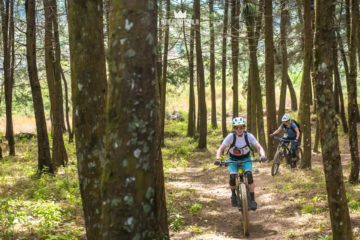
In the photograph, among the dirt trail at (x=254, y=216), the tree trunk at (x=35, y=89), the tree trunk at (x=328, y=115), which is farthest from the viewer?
the tree trunk at (x=35, y=89)

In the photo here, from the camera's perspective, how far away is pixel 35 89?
1552 centimetres

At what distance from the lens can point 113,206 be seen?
371 cm

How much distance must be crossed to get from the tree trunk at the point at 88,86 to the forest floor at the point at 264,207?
4414mm

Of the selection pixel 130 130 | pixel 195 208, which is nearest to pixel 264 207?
pixel 195 208

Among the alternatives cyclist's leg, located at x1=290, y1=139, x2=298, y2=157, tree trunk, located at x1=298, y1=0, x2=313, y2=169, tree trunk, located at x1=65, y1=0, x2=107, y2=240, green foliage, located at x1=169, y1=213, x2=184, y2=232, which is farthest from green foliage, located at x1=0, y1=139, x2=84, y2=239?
tree trunk, located at x1=298, y1=0, x2=313, y2=169

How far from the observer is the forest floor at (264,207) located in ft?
30.6

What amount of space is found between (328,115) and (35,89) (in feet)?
38.1

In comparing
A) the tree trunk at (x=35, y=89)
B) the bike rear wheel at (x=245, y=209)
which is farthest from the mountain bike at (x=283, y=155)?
the tree trunk at (x=35, y=89)

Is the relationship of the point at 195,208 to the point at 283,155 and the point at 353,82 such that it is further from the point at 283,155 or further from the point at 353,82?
the point at 283,155

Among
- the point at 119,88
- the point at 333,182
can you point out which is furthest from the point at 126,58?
the point at 333,182

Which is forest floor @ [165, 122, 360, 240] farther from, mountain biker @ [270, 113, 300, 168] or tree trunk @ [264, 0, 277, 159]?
tree trunk @ [264, 0, 277, 159]

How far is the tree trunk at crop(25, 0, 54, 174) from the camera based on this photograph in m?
14.9

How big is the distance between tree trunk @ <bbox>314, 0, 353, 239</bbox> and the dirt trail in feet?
7.06

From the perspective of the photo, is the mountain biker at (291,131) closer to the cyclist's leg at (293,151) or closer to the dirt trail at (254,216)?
the cyclist's leg at (293,151)
